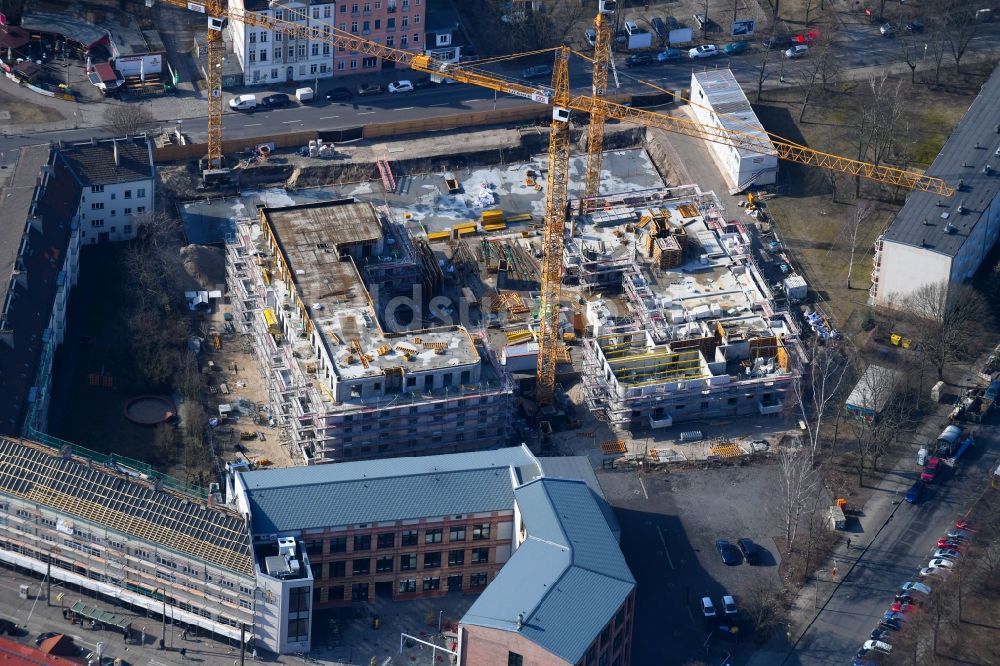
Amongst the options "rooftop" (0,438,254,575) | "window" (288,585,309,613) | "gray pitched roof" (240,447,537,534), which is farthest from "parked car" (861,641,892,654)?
Result: "rooftop" (0,438,254,575)

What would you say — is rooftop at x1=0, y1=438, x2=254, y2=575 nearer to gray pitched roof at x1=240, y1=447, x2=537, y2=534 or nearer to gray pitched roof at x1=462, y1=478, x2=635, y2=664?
gray pitched roof at x1=240, y1=447, x2=537, y2=534

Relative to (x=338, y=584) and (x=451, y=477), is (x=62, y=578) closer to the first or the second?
(x=338, y=584)

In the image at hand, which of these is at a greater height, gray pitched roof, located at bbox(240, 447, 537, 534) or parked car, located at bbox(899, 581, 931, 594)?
gray pitched roof, located at bbox(240, 447, 537, 534)

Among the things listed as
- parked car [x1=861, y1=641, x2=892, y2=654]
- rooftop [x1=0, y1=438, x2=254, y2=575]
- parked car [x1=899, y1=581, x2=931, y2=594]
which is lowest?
parked car [x1=861, y1=641, x2=892, y2=654]

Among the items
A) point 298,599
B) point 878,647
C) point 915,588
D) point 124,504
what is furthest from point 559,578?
point 124,504

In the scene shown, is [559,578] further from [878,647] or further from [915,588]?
[915,588]

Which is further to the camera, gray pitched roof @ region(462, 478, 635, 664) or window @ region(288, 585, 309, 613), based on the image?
window @ region(288, 585, 309, 613)

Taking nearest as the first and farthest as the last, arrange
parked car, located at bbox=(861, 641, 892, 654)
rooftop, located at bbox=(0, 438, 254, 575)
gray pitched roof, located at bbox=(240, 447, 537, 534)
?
rooftop, located at bbox=(0, 438, 254, 575), gray pitched roof, located at bbox=(240, 447, 537, 534), parked car, located at bbox=(861, 641, 892, 654)
